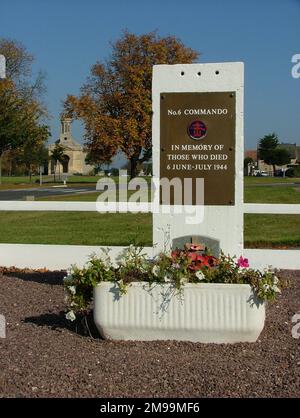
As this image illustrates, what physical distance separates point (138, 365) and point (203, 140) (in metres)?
2.83

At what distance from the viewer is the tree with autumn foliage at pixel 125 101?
119 feet

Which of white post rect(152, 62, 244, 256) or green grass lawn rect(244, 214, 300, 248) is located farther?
green grass lawn rect(244, 214, 300, 248)

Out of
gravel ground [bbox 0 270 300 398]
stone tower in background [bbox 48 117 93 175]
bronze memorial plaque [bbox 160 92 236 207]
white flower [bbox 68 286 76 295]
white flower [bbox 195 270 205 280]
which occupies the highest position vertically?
stone tower in background [bbox 48 117 93 175]

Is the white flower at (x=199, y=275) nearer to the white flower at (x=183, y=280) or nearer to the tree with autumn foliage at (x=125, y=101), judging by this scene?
the white flower at (x=183, y=280)

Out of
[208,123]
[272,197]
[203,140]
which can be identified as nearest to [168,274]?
[203,140]

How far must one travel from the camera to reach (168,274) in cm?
553

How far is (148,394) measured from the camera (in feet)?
14.4

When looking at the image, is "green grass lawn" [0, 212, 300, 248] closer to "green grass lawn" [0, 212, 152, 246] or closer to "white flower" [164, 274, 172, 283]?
"green grass lawn" [0, 212, 152, 246]

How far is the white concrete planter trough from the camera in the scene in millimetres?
5430

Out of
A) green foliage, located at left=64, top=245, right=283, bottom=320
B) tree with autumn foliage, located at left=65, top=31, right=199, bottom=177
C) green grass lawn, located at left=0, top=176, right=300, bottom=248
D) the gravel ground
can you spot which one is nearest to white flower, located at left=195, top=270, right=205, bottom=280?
green foliage, located at left=64, top=245, right=283, bottom=320

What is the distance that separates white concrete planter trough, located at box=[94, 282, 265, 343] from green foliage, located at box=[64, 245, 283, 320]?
8 cm

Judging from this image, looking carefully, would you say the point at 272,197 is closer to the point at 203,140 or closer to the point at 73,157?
the point at 203,140

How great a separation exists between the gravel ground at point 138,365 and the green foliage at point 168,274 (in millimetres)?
442
